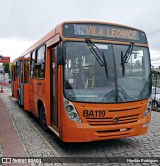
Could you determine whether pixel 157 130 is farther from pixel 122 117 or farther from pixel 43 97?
pixel 43 97

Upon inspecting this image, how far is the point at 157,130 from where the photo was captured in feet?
25.7

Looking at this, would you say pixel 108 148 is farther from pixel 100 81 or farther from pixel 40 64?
pixel 40 64

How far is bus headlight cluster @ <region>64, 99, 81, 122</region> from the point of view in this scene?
209 inches

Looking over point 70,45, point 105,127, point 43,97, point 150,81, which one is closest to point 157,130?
point 150,81

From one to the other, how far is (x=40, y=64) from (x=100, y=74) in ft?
8.34

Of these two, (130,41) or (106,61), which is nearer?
(106,61)

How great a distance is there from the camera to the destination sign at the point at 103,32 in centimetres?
561

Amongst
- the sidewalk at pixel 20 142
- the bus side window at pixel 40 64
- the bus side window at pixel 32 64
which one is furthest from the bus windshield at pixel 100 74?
the bus side window at pixel 32 64

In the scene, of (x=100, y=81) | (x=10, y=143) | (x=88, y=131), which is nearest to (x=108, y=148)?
(x=88, y=131)

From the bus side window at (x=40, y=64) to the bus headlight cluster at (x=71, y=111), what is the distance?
6.60ft

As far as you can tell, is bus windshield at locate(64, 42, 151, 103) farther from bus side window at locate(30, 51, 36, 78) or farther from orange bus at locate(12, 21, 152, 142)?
bus side window at locate(30, 51, 36, 78)

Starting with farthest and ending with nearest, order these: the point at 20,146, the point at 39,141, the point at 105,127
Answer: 1. the point at 39,141
2. the point at 20,146
3. the point at 105,127

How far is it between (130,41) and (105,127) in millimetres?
2183

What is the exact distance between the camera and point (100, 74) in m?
5.64
